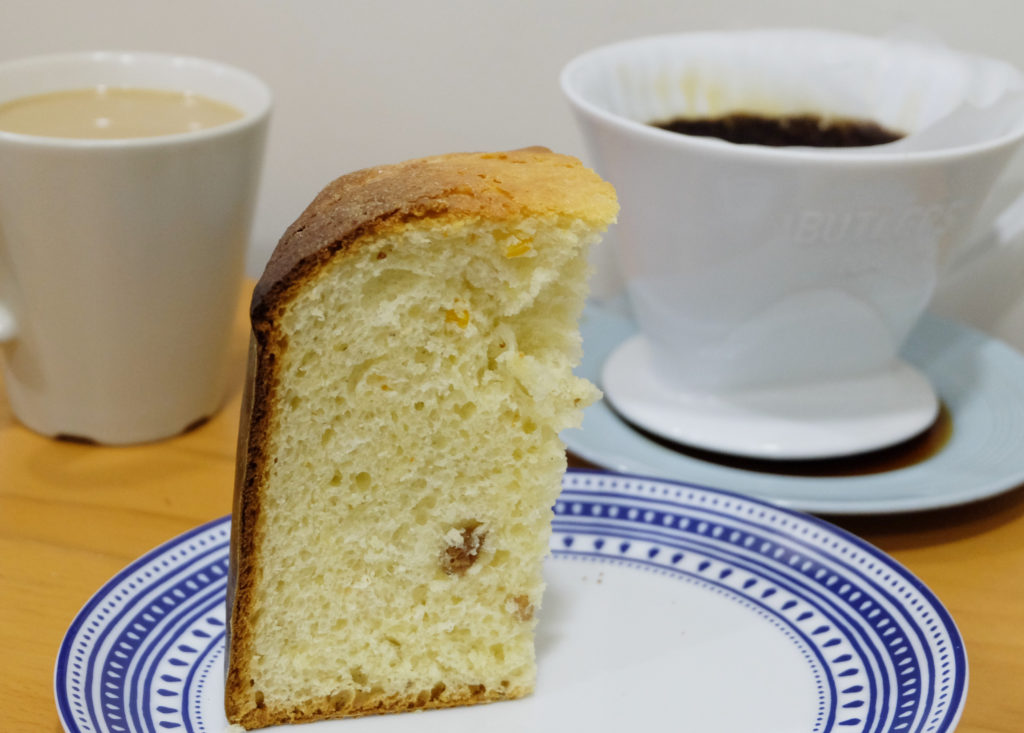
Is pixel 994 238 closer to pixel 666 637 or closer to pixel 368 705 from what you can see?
Result: pixel 666 637

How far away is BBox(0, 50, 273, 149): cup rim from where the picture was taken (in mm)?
836

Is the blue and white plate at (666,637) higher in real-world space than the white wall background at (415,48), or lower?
lower

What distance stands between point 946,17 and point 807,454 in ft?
1.58

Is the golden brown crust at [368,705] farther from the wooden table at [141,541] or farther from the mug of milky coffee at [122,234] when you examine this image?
the mug of milky coffee at [122,234]

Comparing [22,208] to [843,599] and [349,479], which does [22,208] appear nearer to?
[349,479]

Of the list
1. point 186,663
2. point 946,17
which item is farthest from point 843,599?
point 946,17

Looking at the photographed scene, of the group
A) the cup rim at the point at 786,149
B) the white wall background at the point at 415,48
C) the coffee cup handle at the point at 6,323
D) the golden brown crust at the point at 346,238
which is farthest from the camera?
the white wall background at the point at 415,48

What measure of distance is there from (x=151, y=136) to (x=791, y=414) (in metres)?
0.59

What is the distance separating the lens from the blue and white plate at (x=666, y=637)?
61 cm

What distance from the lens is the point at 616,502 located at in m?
0.80

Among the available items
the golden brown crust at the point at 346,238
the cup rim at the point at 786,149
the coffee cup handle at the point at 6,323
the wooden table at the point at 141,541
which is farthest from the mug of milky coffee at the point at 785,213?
the coffee cup handle at the point at 6,323

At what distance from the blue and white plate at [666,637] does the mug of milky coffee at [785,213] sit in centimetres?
16

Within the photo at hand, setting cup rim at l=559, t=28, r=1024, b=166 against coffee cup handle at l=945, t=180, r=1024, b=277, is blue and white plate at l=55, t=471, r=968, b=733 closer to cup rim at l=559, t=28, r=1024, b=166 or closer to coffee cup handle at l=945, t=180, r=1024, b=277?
cup rim at l=559, t=28, r=1024, b=166

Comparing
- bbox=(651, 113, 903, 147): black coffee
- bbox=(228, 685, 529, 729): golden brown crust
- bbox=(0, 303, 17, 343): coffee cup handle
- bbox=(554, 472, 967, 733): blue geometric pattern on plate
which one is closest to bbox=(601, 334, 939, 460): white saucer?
bbox=(554, 472, 967, 733): blue geometric pattern on plate
